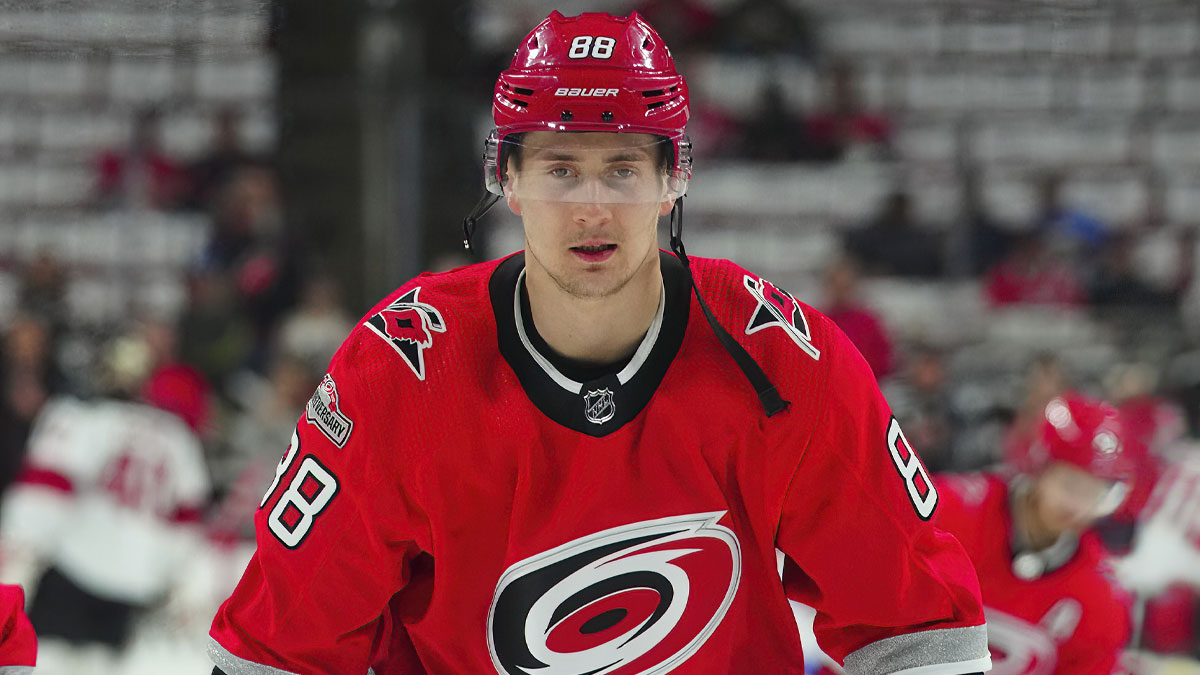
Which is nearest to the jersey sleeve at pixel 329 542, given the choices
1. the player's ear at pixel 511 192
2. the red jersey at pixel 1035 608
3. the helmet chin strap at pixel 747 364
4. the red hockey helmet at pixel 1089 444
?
the player's ear at pixel 511 192

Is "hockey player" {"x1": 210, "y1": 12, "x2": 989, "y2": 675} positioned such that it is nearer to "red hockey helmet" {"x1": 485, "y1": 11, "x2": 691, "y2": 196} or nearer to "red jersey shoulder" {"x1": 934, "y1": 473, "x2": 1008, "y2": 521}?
"red hockey helmet" {"x1": 485, "y1": 11, "x2": 691, "y2": 196}

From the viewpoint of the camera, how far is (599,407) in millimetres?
1863

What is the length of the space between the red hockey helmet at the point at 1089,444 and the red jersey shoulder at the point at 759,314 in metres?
1.66

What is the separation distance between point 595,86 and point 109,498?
11.5 ft

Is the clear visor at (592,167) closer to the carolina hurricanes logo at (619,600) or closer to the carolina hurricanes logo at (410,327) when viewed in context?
the carolina hurricanes logo at (410,327)

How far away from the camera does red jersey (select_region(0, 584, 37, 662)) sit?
2.04m

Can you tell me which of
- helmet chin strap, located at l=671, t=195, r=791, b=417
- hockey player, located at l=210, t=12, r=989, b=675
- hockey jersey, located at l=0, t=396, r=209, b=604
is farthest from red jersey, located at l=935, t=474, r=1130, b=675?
hockey jersey, located at l=0, t=396, r=209, b=604

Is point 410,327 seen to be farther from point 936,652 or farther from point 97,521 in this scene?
point 97,521

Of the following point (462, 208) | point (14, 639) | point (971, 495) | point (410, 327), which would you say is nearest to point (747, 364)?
point (410, 327)

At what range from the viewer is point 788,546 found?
6.44 ft

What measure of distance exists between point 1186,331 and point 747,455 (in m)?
4.16

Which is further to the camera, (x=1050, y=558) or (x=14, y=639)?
(x=1050, y=558)

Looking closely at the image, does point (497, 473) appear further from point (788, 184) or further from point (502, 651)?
point (788, 184)

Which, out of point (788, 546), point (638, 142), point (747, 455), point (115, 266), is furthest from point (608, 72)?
point (115, 266)
